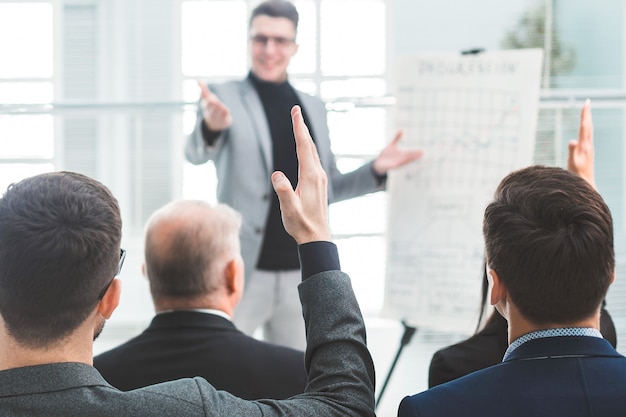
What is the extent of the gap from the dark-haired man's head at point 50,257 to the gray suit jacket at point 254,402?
2.6 inches

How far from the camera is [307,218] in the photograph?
125 centimetres

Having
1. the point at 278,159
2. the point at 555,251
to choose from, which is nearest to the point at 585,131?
the point at 555,251

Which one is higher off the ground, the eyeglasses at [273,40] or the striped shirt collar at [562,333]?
the eyeglasses at [273,40]

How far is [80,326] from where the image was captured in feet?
3.62

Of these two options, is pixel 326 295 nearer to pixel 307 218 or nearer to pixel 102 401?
pixel 307 218

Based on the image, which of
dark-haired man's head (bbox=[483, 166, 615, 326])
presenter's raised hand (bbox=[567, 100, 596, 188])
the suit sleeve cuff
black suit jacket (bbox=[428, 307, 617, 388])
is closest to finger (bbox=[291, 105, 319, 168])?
the suit sleeve cuff

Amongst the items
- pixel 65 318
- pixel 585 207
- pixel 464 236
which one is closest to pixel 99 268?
pixel 65 318

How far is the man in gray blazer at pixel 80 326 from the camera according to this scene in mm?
1031

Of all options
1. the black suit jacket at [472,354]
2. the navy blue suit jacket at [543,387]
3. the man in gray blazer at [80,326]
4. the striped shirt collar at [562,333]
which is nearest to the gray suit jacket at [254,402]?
the man in gray blazer at [80,326]

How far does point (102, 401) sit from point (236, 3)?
3798 millimetres

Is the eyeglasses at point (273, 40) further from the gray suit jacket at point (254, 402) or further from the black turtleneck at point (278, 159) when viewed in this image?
the gray suit jacket at point (254, 402)

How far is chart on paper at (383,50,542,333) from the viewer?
11.3ft

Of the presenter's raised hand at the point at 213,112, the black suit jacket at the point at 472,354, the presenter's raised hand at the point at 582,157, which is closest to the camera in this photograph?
the black suit jacket at the point at 472,354

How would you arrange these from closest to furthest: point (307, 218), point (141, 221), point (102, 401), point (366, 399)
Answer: point (102, 401), point (366, 399), point (307, 218), point (141, 221)
